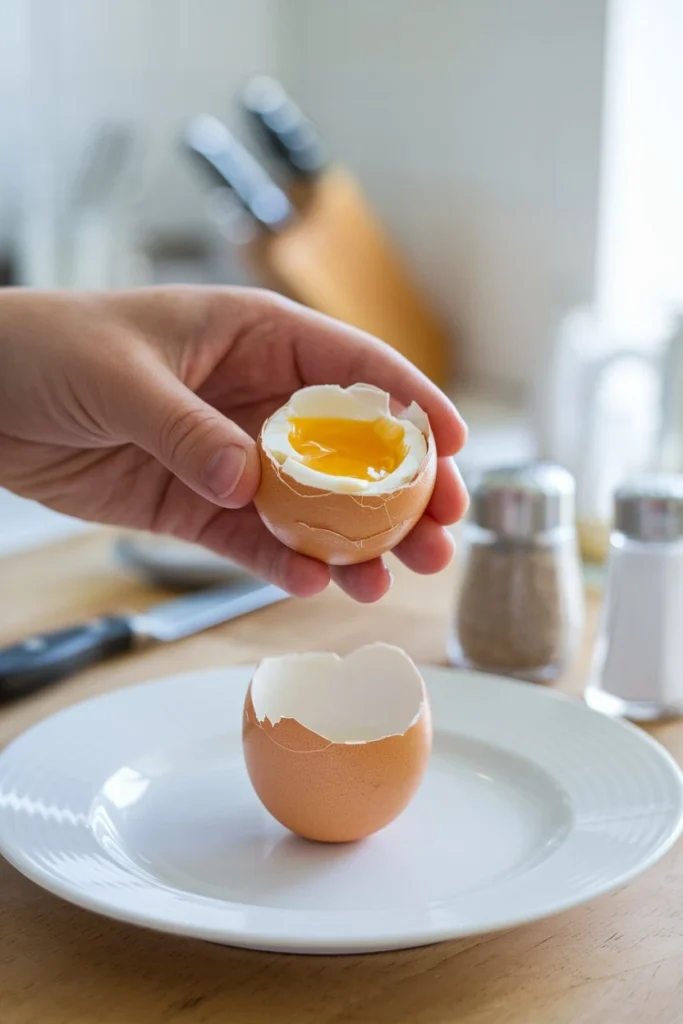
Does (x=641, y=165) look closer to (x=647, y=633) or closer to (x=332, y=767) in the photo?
(x=647, y=633)

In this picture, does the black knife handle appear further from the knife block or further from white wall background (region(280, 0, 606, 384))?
white wall background (region(280, 0, 606, 384))

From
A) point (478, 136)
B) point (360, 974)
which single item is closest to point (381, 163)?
point (478, 136)

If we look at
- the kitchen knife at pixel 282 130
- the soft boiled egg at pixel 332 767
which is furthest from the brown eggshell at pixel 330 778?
the kitchen knife at pixel 282 130

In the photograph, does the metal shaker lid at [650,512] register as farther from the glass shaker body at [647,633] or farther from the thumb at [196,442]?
the thumb at [196,442]

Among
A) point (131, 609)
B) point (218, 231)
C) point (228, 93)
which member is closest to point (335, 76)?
point (228, 93)

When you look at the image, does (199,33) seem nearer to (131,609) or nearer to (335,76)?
(335,76)
